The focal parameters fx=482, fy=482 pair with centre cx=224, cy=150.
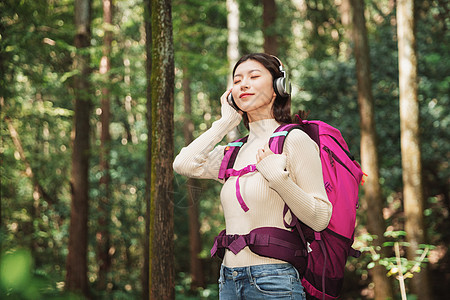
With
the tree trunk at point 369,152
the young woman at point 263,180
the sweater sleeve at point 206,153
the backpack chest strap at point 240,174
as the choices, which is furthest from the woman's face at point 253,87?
the tree trunk at point 369,152

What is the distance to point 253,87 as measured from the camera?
273 cm

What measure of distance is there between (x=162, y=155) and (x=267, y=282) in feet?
7.18

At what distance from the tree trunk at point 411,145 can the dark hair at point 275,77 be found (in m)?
5.86

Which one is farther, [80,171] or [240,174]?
[80,171]

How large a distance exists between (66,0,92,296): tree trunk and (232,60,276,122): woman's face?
874cm

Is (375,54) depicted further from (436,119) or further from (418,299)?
(418,299)

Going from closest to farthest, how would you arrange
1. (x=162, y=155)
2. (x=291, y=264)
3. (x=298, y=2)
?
(x=291, y=264)
(x=162, y=155)
(x=298, y=2)

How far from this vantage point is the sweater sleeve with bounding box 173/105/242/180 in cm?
280

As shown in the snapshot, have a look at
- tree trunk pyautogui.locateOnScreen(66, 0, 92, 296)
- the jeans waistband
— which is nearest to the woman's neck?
the jeans waistband

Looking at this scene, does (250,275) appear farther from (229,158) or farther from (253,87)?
(253,87)

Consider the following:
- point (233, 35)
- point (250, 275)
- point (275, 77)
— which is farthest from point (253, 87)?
point (233, 35)

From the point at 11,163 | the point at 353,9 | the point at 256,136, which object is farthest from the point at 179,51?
the point at 256,136

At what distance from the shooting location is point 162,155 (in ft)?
14.1

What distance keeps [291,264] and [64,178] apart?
53.1ft
